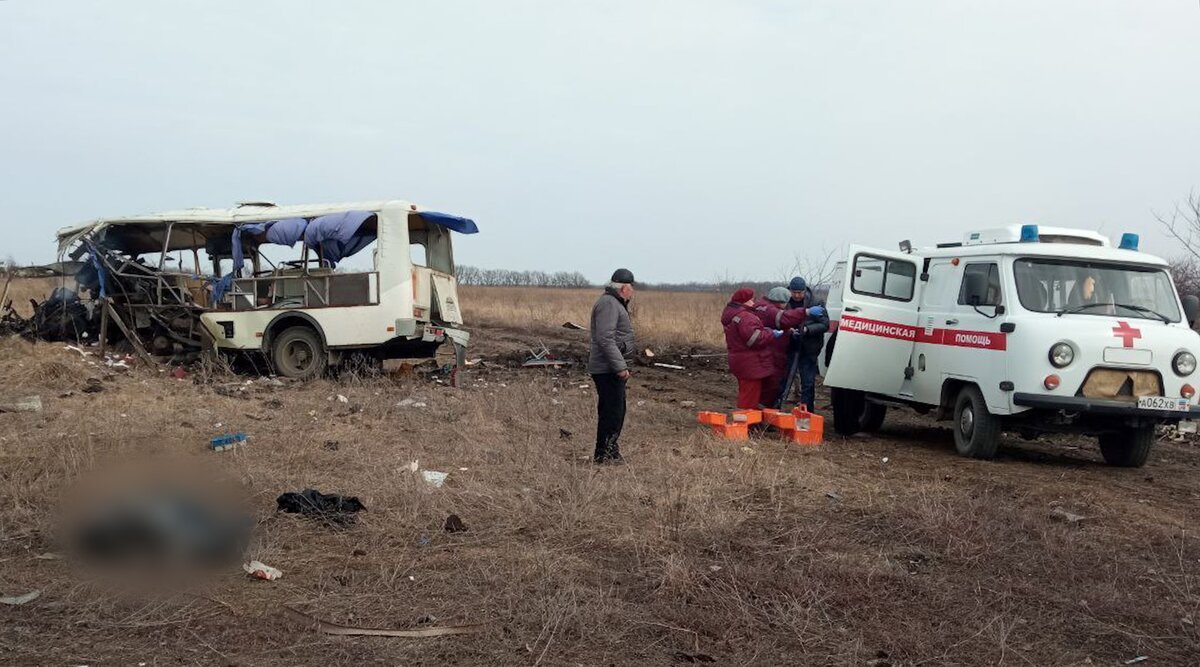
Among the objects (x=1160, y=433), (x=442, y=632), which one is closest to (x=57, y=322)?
(x=442, y=632)

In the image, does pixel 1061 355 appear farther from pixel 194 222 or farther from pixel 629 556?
pixel 194 222

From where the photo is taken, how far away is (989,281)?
358 inches

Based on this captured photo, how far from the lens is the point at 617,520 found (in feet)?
19.6

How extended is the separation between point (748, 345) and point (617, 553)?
187 inches

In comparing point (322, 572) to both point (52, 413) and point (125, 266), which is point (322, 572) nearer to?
point (52, 413)

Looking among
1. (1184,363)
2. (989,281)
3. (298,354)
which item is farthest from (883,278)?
(298,354)

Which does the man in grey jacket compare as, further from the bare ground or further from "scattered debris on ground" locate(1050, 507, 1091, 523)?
"scattered debris on ground" locate(1050, 507, 1091, 523)

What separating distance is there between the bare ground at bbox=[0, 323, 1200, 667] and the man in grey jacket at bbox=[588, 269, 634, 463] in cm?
37

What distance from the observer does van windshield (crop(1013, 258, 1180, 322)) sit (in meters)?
8.74

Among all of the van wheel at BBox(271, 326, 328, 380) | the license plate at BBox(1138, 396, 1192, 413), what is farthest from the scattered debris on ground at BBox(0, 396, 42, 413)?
the license plate at BBox(1138, 396, 1192, 413)

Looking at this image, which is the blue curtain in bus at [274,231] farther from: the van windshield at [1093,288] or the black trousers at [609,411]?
the van windshield at [1093,288]

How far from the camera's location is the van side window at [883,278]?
10125 mm

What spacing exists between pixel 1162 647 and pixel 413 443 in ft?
20.0

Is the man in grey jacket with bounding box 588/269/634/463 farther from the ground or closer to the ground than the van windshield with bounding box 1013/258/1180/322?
closer to the ground
